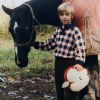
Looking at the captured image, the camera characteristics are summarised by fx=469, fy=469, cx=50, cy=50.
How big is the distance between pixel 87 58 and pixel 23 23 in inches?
37.9

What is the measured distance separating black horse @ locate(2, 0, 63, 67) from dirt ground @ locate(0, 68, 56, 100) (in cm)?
108

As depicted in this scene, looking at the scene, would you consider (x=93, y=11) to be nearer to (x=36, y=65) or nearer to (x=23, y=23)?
(x=23, y=23)

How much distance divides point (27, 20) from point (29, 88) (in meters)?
1.83

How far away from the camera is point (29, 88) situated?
301 inches

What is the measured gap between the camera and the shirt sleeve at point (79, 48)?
541cm

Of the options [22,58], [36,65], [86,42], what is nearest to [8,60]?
[36,65]

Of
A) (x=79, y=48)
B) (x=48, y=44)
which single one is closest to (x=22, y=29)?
(x=48, y=44)

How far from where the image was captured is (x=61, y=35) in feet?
18.2

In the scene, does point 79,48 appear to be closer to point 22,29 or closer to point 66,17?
point 66,17

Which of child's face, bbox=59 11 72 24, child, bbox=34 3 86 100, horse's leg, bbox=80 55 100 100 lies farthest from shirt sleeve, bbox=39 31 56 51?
horse's leg, bbox=80 55 100 100

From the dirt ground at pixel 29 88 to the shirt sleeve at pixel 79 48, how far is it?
5.89 feet

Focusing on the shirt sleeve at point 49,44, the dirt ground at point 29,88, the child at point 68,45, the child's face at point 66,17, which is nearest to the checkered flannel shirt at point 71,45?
the child at point 68,45

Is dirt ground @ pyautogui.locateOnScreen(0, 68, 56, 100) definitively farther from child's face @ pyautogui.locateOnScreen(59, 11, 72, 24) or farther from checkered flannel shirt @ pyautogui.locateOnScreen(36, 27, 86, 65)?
child's face @ pyautogui.locateOnScreen(59, 11, 72, 24)

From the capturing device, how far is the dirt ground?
7163mm
